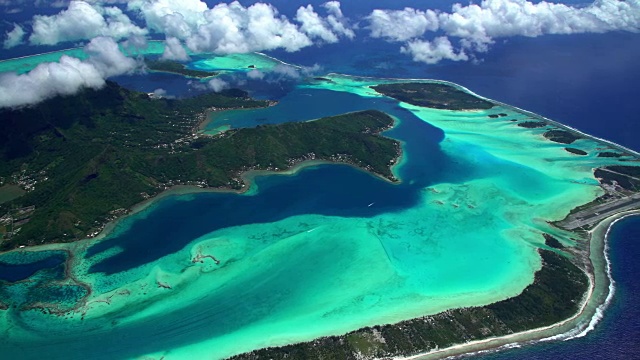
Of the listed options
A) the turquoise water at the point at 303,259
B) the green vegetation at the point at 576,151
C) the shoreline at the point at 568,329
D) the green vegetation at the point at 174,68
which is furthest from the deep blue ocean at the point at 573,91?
the green vegetation at the point at 576,151

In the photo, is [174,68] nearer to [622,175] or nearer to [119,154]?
[119,154]

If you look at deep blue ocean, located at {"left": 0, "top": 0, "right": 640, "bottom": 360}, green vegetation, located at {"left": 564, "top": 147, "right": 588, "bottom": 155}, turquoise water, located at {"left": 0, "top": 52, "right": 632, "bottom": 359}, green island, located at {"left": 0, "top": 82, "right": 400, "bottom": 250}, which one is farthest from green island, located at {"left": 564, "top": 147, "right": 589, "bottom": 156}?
green island, located at {"left": 0, "top": 82, "right": 400, "bottom": 250}

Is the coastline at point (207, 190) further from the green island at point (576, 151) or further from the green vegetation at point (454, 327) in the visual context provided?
the green island at point (576, 151)

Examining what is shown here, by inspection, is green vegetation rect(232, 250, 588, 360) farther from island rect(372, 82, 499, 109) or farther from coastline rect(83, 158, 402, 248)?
island rect(372, 82, 499, 109)

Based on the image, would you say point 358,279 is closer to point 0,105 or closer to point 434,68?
point 0,105

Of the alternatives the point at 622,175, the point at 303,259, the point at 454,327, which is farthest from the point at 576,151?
the point at 303,259
